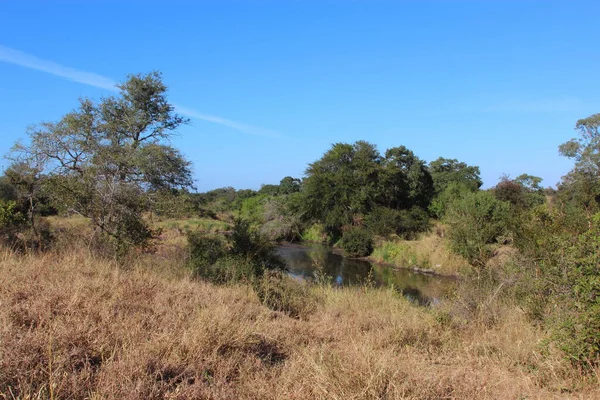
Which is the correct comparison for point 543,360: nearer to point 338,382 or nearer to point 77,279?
point 338,382

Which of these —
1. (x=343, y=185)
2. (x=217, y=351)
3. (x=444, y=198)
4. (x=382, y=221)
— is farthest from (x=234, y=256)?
(x=444, y=198)

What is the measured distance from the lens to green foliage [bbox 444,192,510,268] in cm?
2155

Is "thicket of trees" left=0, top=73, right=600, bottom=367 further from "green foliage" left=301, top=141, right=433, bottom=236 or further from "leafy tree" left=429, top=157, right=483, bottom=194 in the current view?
"leafy tree" left=429, top=157, right=483, bottom=194

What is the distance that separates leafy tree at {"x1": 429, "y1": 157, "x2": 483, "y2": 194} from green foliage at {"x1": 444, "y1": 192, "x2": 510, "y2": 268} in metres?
17.0

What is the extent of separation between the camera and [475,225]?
21688 millimetres

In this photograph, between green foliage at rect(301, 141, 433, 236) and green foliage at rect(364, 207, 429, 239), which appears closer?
green foliage at rect(364, 207, 429, 239)

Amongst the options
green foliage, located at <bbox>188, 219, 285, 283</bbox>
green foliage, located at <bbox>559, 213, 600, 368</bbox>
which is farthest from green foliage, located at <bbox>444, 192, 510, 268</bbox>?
green foliage, located at <bbox>559, 213, 600, 368</bbox>

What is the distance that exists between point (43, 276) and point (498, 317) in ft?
22.3

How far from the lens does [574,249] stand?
453cm

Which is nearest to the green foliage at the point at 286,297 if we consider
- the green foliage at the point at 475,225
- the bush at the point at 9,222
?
the bush at the point at 9,222

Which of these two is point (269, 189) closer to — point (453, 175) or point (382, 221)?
point (453, 175)

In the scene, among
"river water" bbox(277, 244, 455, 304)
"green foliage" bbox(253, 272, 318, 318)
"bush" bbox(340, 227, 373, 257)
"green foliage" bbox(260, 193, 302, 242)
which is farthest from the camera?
"green foliage" bbox(260, 193, 302, 242)

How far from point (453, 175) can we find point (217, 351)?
4549cm

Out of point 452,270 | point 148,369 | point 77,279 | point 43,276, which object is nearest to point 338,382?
point 148,369
